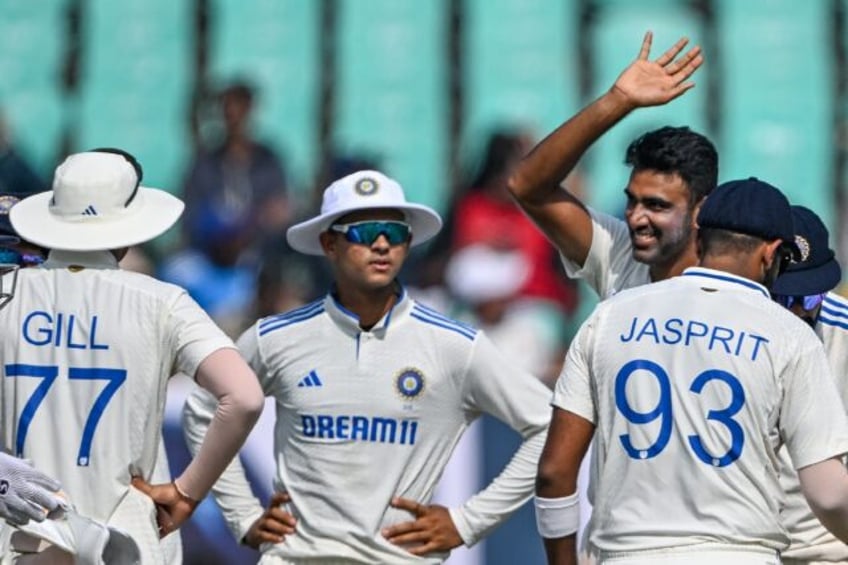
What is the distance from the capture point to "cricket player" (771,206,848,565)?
20.3 ft

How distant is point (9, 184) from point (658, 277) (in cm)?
768

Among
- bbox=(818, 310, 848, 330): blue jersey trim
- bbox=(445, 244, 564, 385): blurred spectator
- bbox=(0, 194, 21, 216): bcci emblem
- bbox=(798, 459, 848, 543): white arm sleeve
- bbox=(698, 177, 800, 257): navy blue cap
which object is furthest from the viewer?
bbox=(445, 244, 564, 385): blurred spectator

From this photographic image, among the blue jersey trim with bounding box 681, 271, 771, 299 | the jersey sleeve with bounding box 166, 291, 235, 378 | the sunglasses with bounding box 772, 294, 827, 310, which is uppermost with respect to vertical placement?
the blue jersey trim with bounding box 681, 271, 771, 299

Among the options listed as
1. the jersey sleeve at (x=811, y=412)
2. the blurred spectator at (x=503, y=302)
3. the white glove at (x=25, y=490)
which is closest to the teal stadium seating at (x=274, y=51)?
the blurred spectator at (x=503, y=302)

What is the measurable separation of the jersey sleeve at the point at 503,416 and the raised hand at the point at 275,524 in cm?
62

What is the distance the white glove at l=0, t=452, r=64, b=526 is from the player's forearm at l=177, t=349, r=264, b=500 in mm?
610

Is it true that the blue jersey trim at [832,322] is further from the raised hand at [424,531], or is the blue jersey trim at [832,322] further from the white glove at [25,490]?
the white glove at [25,490]

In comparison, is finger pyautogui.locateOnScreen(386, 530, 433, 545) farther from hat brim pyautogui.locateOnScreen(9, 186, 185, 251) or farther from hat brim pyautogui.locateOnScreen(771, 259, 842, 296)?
hat brim pyautogui.locateOnScreen(771, 259, 842, 296)

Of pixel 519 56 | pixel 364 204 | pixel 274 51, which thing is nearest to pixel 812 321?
pixel 364 204

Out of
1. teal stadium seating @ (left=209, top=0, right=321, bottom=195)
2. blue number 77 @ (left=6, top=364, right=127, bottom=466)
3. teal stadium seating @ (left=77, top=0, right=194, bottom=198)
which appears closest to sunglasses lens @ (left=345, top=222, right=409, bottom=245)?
blue number 77 @ (left=6, top=364, right=127, bottom=466)

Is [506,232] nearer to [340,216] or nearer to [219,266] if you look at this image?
[219,266]

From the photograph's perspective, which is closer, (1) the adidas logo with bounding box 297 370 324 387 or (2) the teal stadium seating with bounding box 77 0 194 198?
(1) the adidas logo with bounding box 297 370 324 387

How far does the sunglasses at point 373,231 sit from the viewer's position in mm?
7008

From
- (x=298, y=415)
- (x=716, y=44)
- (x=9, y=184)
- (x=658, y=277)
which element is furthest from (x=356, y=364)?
(x=716, y=44)
